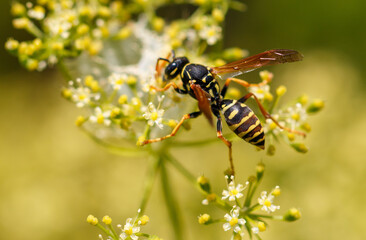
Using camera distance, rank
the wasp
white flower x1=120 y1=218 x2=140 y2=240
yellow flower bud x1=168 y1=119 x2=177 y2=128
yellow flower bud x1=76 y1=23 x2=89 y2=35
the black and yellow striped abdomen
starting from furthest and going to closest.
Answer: yellow flower bud x1=76 y1=23 x2=89 y2=35, yellow flower bud x1=168 y1=119 x2=177 y2=128, the wasp, the black and yellow striped abdomen, white flower x1=120 y1=218 x2=140 y2=240

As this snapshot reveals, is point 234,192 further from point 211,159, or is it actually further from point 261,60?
point 211,159

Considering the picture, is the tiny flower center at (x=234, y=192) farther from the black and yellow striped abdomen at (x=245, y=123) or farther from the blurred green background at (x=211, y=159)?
the blurred green background at (x=211, y=159)

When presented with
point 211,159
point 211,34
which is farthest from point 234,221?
point 211,159

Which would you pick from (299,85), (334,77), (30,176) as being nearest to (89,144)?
(30,176)

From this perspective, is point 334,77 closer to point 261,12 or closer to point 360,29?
point 360,29

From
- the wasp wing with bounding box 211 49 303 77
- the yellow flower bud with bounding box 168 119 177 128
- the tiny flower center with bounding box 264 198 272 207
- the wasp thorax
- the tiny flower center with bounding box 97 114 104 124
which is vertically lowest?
the tiny flower center with bounding box 264 198 272 207

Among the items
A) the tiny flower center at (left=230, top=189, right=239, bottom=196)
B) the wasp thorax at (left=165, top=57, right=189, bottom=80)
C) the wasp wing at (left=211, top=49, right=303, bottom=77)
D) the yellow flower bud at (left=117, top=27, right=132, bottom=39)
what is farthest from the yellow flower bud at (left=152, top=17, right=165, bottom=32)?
the tiny flower center at (left=230, top=189, right=239, bottom=196)

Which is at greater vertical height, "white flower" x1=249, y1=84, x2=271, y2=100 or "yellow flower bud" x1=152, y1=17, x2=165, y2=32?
"yellow flower bud" x1=152, y1=17, x2=165, y2=32

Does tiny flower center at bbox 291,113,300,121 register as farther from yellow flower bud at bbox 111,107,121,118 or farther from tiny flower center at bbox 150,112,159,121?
yellow flower bud at bbox 111,107,121,118
